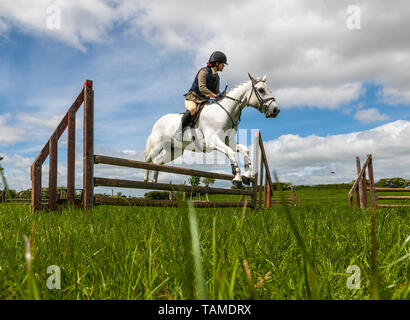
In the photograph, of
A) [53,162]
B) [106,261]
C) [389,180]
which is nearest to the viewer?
[106,261]

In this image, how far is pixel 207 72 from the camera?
8.65m

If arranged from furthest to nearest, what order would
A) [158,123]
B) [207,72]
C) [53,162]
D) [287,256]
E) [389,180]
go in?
[389,180] < [158,123] < [207,72] < [53,162] < [287,256]

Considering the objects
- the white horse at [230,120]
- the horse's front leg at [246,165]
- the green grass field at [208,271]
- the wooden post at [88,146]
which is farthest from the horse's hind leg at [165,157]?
the green grass field at [208,271]

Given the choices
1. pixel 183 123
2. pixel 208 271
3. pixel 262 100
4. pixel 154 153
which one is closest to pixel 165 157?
pixel 154 153

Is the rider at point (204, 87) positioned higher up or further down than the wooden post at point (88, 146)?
higher up

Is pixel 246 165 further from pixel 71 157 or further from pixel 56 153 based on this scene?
pixel 56 153

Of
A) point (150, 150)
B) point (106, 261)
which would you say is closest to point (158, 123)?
point (150, 150)

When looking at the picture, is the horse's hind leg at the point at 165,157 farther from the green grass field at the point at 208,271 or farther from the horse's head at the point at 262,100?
the green grass field at the point at 208,271

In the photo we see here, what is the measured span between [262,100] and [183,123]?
2.21m

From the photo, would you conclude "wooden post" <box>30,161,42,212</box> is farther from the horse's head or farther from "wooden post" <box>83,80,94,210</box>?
the horse's head

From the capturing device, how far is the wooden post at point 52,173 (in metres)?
6.20

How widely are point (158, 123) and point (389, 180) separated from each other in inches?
3059

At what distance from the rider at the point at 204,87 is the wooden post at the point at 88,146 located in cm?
288
